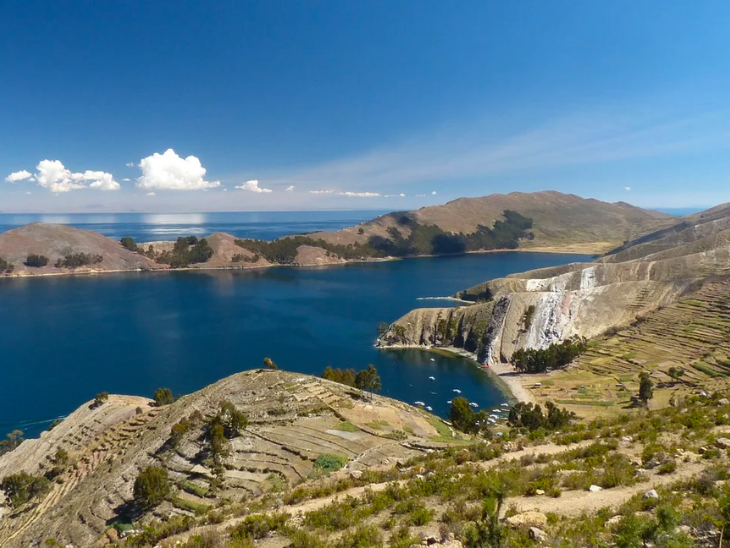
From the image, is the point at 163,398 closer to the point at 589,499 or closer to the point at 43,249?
the point at 589,499

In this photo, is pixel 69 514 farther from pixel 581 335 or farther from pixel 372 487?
pixel 581 335

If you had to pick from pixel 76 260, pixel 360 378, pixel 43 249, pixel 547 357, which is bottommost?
pixel 547 357

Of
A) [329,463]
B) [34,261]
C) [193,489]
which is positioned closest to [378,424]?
[329,463]

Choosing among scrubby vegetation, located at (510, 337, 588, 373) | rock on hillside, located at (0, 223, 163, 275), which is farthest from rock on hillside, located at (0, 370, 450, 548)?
rock on hillside, located at (0, 223, 163, 275)

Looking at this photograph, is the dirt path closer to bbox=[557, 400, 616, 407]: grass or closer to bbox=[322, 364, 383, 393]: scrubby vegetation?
bbox=[322, 364, 383, 393]: scrubby vegetation

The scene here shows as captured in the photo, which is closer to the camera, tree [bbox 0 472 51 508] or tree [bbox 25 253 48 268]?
tree [bbox 0 472 51 508]
